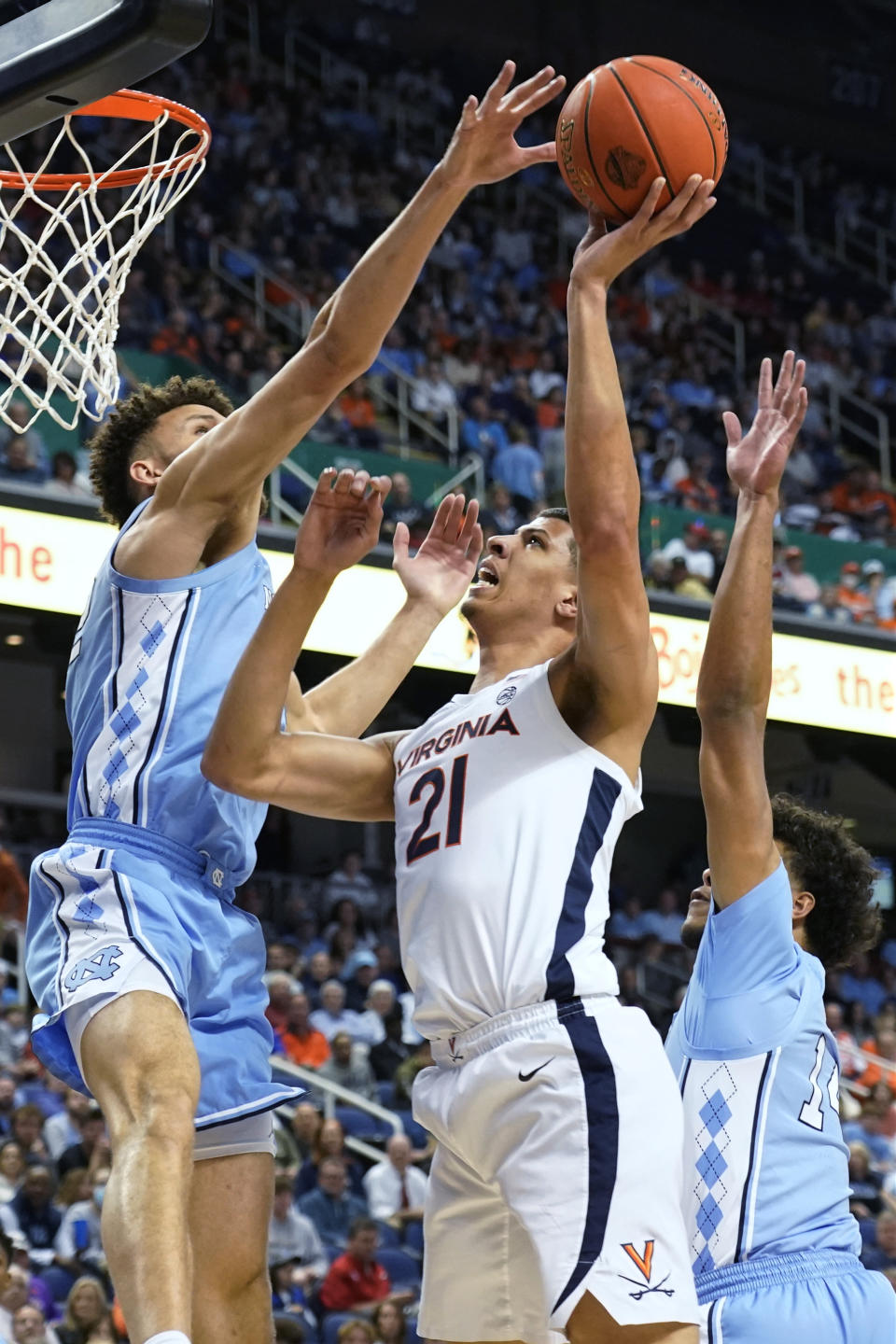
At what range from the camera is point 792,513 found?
1552cm

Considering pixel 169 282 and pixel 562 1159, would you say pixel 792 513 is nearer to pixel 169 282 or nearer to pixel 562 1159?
pixel 169 282

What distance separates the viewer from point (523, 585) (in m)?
3.66

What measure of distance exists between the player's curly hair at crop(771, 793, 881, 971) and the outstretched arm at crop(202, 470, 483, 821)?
957mm

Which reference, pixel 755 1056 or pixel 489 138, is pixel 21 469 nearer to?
pixel 489 138

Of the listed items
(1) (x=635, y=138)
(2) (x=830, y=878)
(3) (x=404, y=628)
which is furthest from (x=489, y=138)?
(2) (x=830, y=878)

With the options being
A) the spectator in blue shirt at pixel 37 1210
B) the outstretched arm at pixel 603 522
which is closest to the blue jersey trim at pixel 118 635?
the outstretched arm at pixel 603 522

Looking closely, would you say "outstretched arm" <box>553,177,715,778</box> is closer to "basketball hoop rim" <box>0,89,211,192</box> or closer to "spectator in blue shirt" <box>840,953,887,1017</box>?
"basketball hoop rim" <box>0,89,211,192</box>

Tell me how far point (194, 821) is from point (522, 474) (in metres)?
11.4

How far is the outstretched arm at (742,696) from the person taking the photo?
142 inches

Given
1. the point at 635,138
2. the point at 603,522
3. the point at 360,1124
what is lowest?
the point at 360,1124

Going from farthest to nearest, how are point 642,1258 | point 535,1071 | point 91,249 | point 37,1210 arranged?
point 37,1210 < point 91,249 < point 535,1071 < point 642,1258

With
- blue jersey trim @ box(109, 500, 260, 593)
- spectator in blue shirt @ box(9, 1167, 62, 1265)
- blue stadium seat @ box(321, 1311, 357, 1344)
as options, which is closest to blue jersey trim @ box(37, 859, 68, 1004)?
blue jersey trim @ box(109, 500, 260, 593)

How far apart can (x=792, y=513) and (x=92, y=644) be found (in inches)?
481

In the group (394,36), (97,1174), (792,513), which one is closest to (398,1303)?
(97,1174)
